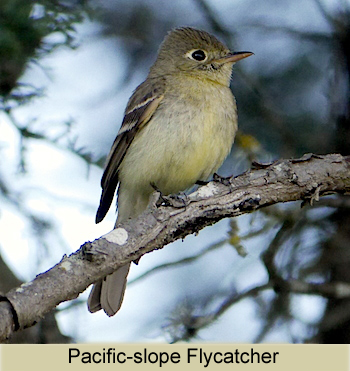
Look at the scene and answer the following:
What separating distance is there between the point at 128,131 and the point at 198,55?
102cm

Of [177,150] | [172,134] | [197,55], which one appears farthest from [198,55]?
[177,150]

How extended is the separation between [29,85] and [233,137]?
5.51 ft

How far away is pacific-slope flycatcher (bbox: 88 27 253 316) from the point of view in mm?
5320

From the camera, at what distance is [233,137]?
562cm

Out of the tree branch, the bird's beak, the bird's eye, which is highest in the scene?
the bird's eye

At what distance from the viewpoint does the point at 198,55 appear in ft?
20.3

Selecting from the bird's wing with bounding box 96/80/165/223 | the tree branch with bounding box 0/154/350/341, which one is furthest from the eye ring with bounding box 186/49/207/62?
the tree branch with bounding box 0/154/350/341

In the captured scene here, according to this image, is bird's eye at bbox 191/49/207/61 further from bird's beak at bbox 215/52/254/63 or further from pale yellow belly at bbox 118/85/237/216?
pale yellow belly at bbox 118/85/237/216

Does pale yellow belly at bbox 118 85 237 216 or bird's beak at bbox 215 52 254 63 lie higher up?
bird's beak at bbox 215 52 254 63

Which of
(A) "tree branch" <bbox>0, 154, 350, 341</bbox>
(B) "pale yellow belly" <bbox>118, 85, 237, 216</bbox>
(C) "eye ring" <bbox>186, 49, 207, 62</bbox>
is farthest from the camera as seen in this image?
(C) "eye ring" <bbox>186, 49, 207, 62</bbox>

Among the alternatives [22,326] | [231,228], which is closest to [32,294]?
[22,326]

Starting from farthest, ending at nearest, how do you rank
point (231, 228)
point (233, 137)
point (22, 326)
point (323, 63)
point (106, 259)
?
point (323, 63) → point (233, 137) → point (231, 228) → point (106, 259) → point (22, 326)

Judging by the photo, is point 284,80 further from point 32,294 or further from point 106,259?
point 32,294

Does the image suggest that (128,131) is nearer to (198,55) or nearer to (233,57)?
(198,55)
